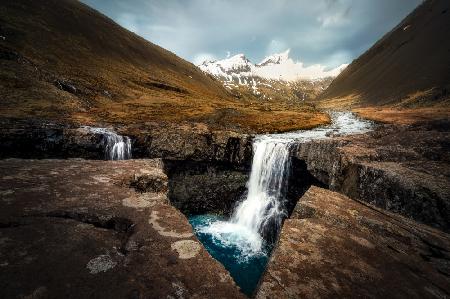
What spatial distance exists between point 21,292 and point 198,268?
89.4 inches

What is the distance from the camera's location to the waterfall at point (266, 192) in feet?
63.1

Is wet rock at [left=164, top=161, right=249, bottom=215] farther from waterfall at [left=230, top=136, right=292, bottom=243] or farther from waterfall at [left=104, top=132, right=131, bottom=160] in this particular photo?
waterfall at [left=104, top=132, right=131, bottom=160]

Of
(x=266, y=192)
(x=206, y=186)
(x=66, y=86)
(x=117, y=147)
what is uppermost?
(x=66, y=86)

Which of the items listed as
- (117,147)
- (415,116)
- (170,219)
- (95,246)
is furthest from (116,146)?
(415,116)

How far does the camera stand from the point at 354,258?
5000mm

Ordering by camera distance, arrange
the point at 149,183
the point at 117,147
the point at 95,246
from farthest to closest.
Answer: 1. the point at 117,147
2. the point at 149,183
3. the point at 95,246

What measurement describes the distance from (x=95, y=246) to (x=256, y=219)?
16.1 m

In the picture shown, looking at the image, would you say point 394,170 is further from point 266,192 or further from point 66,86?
point 66,86

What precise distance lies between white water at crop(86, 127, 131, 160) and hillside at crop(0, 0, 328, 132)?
7.68 m

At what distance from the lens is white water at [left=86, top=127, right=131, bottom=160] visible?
2128 centimetres

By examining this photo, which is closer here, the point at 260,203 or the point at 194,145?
the point at 260,203

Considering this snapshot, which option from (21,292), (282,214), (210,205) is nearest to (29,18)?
(210,205)

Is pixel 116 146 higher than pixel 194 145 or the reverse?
the reverse

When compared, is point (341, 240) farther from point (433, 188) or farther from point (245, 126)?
point (245, 126)
